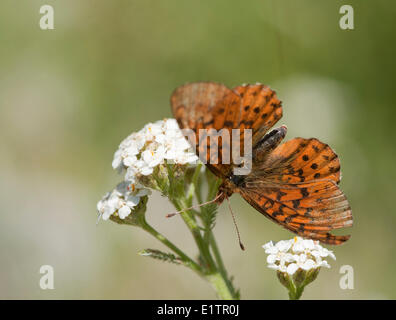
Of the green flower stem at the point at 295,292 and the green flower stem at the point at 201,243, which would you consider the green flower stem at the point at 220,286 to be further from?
the green flower stem at the point at 295,292

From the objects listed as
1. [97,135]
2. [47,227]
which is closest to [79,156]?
[97,135]

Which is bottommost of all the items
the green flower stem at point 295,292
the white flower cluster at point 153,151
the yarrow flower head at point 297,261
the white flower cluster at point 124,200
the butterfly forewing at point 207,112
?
the green flower stem at point 295,292

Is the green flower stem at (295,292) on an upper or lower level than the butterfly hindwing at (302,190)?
lower

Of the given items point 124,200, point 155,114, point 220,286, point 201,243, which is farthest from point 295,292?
point 155,114

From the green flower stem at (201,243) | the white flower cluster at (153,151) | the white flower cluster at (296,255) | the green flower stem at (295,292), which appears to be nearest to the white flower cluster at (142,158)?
the white flower cluster at (153,151)

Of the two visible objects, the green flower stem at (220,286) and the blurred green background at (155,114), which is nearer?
the green flower stem at (220,286)

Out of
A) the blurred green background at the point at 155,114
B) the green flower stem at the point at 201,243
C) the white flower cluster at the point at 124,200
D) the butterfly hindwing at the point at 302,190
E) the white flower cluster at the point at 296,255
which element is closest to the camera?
the butterfly hindwing at the point at 302,190

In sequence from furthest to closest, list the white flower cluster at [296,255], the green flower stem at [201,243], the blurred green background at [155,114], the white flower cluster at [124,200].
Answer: the blurred green background at [155,114], the white flower cluster at [124,200], the green flower stem at [201,243], the white flower cluster at [296,255]
